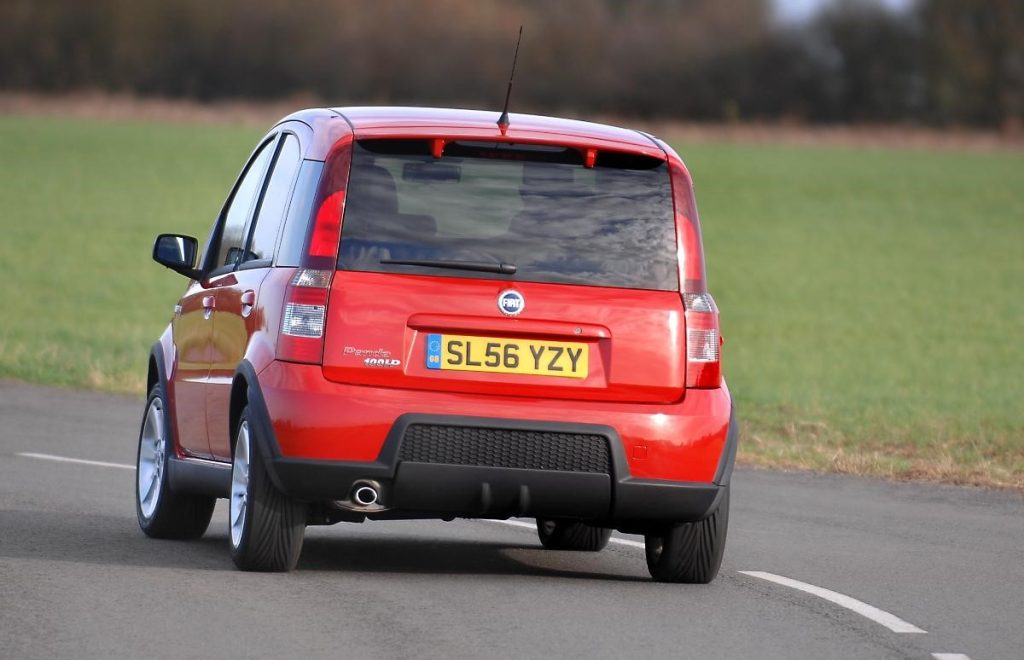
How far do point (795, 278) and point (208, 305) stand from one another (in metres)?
32.7

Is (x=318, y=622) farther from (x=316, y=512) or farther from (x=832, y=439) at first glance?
(x=832, y=439)

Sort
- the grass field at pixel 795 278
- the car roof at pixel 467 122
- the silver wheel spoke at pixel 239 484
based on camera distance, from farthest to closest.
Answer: the grass field at pixel 795 278 → the silver wheel spoke at pixel 239 484 → the car roof at pixel 467 122

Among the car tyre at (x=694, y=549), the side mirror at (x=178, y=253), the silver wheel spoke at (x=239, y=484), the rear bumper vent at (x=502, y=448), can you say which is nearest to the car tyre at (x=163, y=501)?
the side mirror at (x=178, y=253)

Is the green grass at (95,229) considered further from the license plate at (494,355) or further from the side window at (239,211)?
the license plate at (494,355)

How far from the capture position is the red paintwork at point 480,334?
794cm

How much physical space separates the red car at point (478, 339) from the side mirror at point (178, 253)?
1264mm

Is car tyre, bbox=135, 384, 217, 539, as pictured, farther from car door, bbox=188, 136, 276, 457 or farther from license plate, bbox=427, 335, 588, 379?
license plate, bbox=427, 335, 588, 379

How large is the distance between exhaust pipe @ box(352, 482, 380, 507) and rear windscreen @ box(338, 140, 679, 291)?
853 mm

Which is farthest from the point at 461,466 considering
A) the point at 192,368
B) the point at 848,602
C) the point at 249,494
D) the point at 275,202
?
the point at 192,368

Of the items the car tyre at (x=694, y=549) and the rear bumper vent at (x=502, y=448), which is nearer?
the rear bumper vent at (x=502, y=448)

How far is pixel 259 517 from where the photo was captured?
828cm

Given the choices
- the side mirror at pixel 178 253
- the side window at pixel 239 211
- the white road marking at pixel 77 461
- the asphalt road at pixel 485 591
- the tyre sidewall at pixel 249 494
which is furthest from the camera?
the white road marking at pixel 77 461

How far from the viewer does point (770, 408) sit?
19438 mm

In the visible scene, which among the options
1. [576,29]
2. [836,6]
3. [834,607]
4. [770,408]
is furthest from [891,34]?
[834,607]
